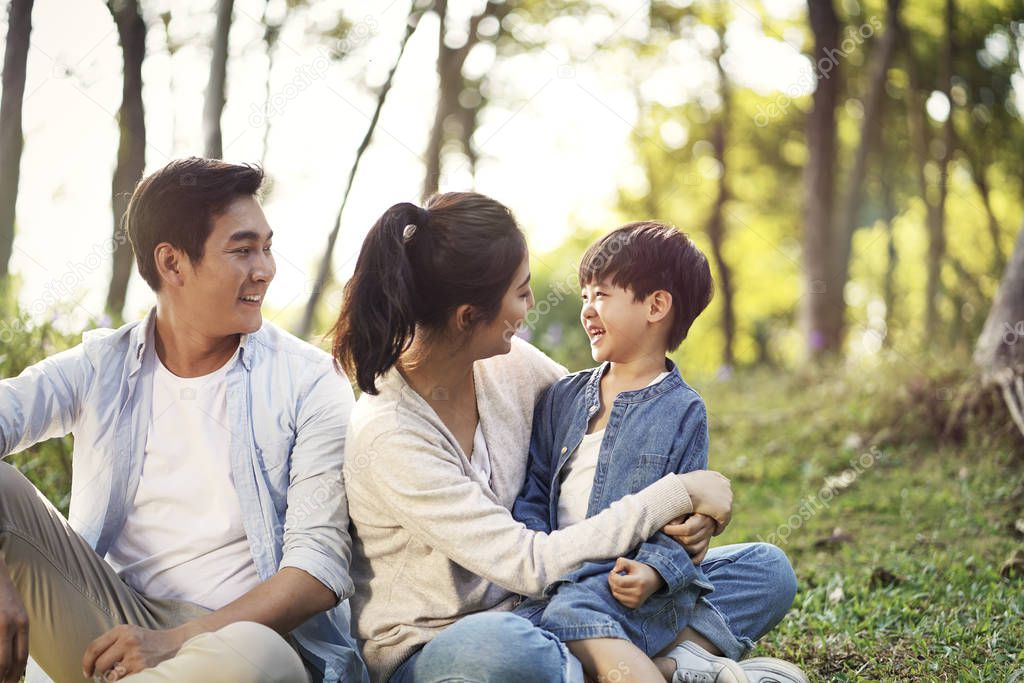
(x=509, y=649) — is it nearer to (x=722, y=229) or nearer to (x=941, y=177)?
(x=941, y=177)

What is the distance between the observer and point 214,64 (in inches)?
198

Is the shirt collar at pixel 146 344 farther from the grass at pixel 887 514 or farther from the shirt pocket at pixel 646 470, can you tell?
the grass at pixel 887 514

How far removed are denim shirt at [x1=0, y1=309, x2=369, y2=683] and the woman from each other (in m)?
0.11

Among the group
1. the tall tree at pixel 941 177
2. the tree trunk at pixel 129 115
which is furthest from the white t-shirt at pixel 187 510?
the tall tree at pixel 941 177

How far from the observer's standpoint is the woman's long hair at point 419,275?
2293 mm

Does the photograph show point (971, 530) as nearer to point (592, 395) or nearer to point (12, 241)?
point (592, 395)

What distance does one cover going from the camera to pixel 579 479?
256 cm

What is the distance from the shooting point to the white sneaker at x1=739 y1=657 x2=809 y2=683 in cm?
239

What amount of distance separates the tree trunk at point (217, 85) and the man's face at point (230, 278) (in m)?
2.56

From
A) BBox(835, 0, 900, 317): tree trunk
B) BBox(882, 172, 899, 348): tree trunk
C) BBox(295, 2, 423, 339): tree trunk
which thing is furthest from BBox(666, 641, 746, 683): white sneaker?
BBox(835, 0, 900, 317): tree trunk

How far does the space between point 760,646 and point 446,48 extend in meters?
6.16

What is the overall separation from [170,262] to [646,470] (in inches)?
52.5

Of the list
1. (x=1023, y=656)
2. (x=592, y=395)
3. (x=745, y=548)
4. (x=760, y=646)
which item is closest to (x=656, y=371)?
A: (x=592, y=395)

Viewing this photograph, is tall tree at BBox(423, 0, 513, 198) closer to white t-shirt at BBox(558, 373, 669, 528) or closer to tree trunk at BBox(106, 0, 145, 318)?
tree trunk at BBox(106, 0, 145, 318)
